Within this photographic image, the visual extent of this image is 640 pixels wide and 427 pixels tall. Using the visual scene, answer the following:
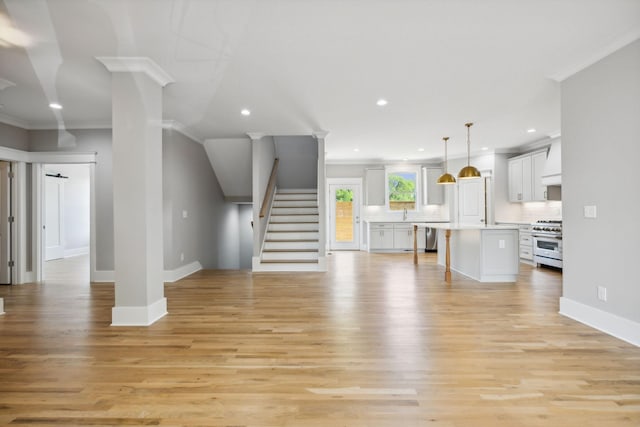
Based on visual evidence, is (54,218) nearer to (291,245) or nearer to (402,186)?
(291,245)

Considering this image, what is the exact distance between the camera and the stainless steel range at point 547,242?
246 inches

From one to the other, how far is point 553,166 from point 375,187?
14.7 feet

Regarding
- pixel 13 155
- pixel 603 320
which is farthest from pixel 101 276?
pixel 603 320

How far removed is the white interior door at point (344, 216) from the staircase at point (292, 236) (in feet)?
4.88

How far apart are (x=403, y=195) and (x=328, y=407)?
859cm

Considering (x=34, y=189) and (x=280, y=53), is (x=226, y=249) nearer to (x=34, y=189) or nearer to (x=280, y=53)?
(x=34, y=189)

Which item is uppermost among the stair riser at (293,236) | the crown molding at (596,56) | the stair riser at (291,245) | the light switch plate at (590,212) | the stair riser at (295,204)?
the crown molding at (596,56)

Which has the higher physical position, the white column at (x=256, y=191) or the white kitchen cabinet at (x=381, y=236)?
the white column at (x=256, y=191)

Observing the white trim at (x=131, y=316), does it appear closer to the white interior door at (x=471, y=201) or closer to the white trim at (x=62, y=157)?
the white trim at (x=62, y=157)

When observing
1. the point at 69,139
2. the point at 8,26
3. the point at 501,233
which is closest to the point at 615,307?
the point at 501,233

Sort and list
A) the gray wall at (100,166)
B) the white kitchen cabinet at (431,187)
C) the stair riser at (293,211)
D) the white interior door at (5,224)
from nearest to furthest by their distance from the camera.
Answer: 1. the white interior door at (5,224)
2. the gray wall at (100,166)
3. the stair riser at (293,211)
4. the white kitchen cabinet at (431,187)

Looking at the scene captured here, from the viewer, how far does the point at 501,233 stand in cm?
540


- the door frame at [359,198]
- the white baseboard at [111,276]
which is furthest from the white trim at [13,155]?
the door frame at [359,198]

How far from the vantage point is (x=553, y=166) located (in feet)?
22.0
